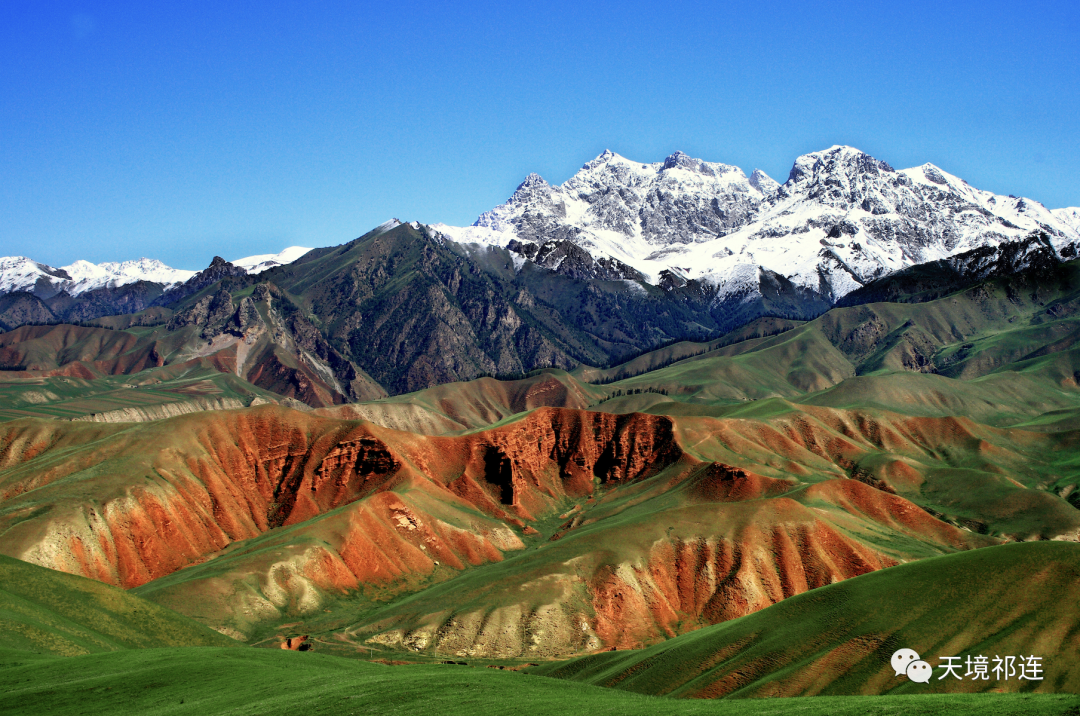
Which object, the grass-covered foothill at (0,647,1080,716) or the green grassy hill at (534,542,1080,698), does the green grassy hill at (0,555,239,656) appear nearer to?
the grass-covered foothill at (0,647,1080,716)

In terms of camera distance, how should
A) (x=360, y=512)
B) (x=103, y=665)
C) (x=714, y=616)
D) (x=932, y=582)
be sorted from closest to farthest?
(x=103, y=665)
(x=932, y=582)
(x=714, y=616)
(x=360, y=512)

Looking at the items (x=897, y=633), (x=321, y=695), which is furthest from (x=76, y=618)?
(x=897, y=633)

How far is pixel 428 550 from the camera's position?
196 metres

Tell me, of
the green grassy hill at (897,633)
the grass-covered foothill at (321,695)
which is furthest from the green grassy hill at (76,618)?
the green grassy hill at (897,633)

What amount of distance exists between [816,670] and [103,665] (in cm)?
6363

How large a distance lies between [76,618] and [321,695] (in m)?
53.4

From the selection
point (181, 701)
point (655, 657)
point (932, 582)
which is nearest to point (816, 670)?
point (932, 582)

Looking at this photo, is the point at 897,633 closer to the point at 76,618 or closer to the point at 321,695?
the point at 321,695

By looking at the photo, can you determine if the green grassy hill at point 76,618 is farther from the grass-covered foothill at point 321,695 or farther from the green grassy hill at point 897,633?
the green grassy hill at point 897,633

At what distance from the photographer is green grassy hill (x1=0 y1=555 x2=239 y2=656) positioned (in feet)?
304

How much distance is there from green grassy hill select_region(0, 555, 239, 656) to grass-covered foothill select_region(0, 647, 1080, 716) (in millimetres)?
9846

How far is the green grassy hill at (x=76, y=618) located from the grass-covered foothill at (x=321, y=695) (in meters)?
9.85

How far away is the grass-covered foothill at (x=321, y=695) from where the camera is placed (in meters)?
55.1

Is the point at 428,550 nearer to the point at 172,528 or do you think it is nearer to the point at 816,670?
the point at 172,528
